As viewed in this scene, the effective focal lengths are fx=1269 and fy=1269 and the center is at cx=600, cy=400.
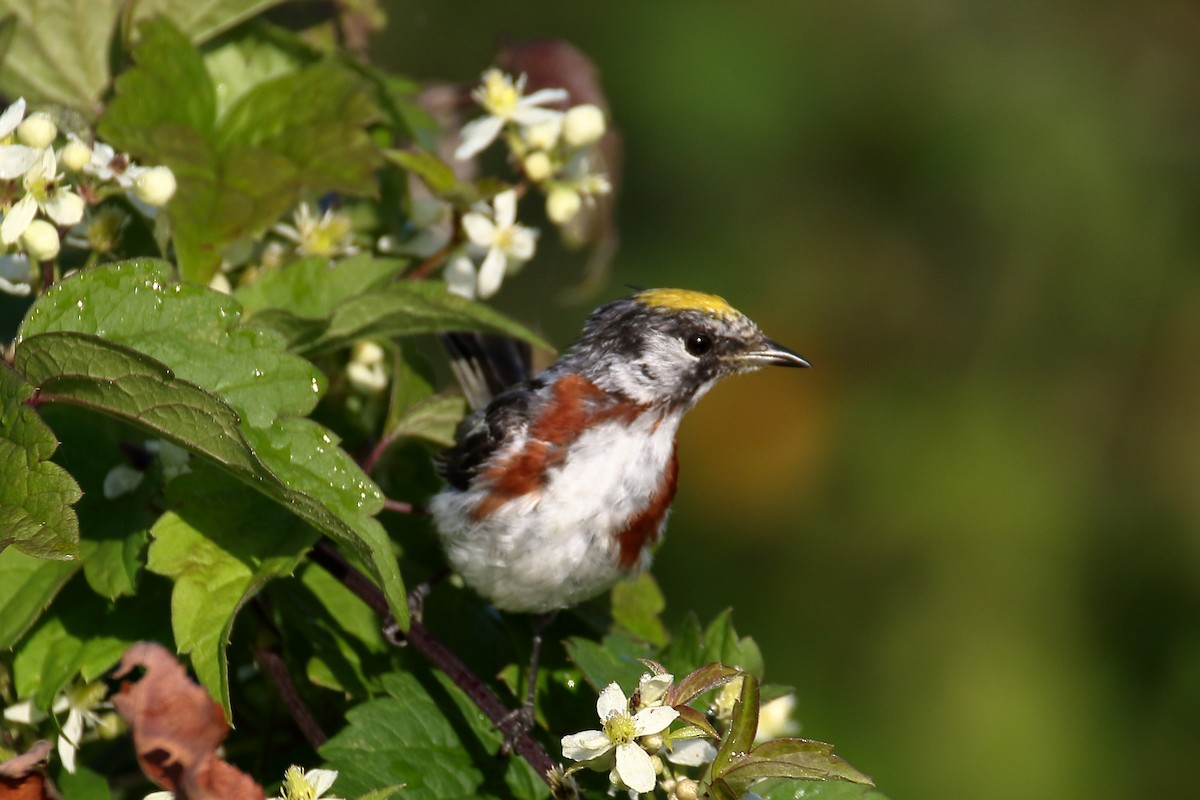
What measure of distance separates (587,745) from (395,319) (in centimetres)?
99

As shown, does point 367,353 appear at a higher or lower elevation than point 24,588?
higher

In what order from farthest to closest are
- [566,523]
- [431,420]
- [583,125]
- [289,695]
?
[566,523] → [583,125] → [431,420] → [289,695]

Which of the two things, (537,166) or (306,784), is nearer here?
(306,784)

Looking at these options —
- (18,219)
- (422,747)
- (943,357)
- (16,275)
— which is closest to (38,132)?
(18,219)

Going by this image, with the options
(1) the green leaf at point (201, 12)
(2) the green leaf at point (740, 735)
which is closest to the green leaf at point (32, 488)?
(2) the green leaf at point (740, 735)

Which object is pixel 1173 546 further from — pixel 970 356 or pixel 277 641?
pixel 277 641

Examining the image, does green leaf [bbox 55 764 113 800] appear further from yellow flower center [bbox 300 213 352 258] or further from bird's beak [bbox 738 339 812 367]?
bird's beak [bbox 738 339 812 367]

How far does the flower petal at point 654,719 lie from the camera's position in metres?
2.10

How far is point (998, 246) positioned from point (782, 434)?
1.93 m

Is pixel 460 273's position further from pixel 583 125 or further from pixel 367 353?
pixel 583 125

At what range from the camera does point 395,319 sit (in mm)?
2658

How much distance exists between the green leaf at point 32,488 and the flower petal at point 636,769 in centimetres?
96

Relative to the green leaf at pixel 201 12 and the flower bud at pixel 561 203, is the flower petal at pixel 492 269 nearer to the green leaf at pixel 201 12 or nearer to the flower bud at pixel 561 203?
the flower bud at pixel 561 203

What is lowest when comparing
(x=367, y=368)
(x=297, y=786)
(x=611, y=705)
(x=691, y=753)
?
(x=297, y=786)
